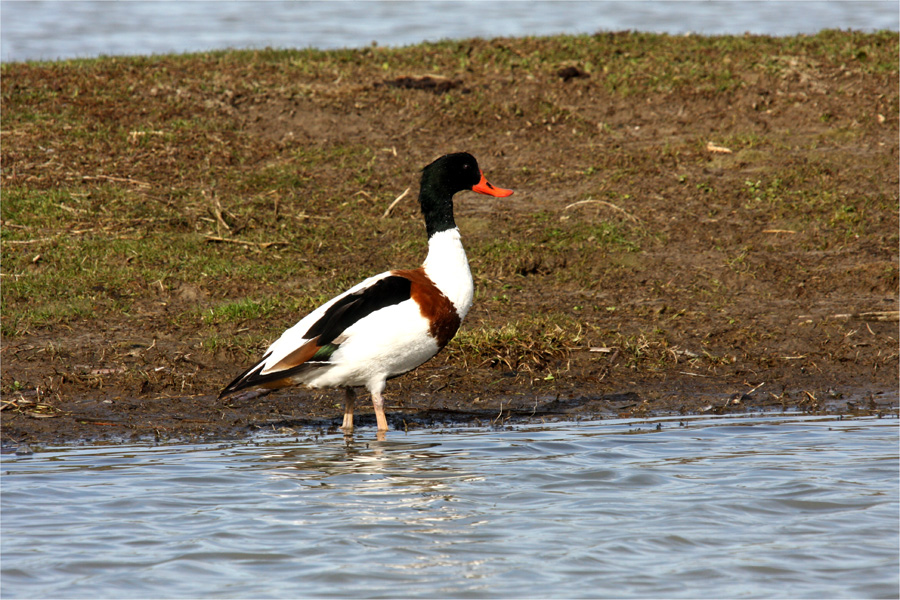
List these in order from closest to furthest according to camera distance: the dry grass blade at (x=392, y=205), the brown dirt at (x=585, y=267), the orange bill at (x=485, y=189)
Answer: the brown dirt at (x=585, y=267), the orange bill at (x=485, y=189), the dry grass blade at (x=392, y=205)

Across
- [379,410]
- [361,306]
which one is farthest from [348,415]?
[361,306]

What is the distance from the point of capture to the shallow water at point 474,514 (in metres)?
Result: 4.92

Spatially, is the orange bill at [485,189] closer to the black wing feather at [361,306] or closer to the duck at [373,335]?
the duck at [373,335]

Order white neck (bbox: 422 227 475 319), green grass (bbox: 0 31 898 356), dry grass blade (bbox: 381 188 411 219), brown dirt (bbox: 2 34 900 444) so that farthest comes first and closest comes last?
dry grass blade (bbox: 381 188 411 219) → green grass (bbox: 0 31 898 356) → brown dirt (bbox: 2 34 900 444) → white neck (bbox: 422 227 475 319)

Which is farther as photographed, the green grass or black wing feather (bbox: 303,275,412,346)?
the green grass

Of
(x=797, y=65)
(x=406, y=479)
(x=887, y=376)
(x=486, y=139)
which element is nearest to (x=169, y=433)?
(x=406, y=479)

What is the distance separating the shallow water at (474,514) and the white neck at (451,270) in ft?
2.96

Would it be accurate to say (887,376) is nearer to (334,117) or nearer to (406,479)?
(406,479)

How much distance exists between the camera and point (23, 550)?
205 inches

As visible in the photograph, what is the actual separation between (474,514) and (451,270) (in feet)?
6.17

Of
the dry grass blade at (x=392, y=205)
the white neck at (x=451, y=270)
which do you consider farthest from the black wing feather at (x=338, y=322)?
the dry grass blade at (x=392, y=205)

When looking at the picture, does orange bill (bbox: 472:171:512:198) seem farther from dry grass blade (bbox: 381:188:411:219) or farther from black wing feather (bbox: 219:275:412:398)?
dry grass blade (bbox: 381:188:411:219)

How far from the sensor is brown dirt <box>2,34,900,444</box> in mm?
Answer: 7645

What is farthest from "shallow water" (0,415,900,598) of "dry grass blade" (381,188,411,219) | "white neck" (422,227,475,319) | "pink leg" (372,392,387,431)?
"dry grass blade" (381,188,411,219)
